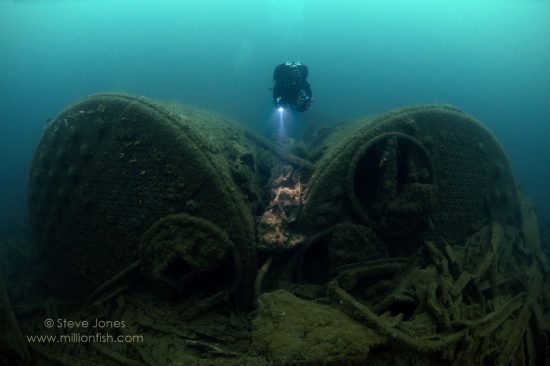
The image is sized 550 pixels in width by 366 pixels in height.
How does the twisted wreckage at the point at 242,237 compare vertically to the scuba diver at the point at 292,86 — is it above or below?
below

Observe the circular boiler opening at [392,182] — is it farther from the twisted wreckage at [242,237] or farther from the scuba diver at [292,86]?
the scuba diver at [292,86]

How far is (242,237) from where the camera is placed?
141 inches

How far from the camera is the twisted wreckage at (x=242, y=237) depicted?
10.0 feet

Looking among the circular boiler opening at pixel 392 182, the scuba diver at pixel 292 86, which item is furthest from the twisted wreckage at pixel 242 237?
the scuba diver at pixel 292 86

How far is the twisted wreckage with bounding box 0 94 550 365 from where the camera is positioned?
3.05m

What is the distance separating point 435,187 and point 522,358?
1.88 m

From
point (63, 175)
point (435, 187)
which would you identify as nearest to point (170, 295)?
point (63, 175)

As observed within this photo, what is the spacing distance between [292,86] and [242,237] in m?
5.48

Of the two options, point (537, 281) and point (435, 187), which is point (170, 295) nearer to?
point (435, 187)

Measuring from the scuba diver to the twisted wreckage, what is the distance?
376cm

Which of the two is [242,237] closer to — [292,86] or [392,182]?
[392,182]

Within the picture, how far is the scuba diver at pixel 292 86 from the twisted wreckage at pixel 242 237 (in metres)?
3.76

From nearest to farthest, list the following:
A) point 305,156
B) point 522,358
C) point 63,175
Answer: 1. point 522,358
2. point 63,175
3. point 305,156

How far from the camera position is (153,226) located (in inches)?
146
